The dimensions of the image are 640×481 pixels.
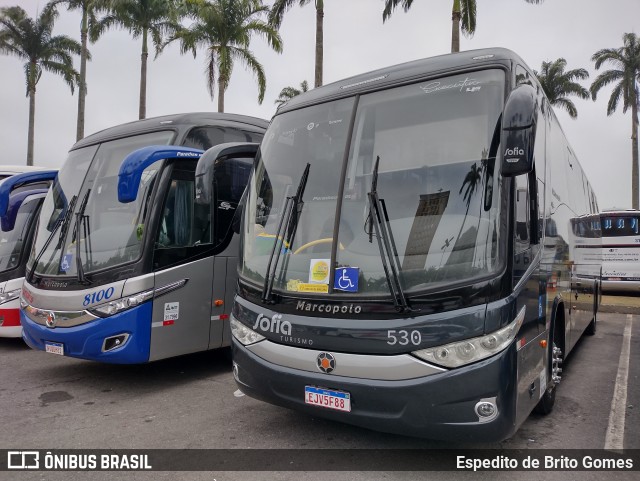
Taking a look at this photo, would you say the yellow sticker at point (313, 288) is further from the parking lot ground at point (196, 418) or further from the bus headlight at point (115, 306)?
the bus headlight at point (115, 306)

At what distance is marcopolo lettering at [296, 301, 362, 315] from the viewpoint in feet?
12.6

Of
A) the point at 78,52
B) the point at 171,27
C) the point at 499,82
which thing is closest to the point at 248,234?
the point at 499,82

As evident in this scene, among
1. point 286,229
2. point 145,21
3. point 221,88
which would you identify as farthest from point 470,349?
point 145,21

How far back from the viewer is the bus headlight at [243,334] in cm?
438

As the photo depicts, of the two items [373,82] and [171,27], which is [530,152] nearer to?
[373,82]

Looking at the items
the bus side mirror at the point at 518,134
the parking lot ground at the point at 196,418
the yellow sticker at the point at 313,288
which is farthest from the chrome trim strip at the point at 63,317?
the bus side mirror at the point at 518,134

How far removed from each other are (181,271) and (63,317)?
1.36 meters

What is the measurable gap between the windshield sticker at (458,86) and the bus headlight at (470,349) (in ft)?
6.00

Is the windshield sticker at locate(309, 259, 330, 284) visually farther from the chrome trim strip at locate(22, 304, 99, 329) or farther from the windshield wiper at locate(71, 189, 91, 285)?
the windshield wiper at locate(71, 189, 91, 285)

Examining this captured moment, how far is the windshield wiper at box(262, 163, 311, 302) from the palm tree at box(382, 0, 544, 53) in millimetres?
12293

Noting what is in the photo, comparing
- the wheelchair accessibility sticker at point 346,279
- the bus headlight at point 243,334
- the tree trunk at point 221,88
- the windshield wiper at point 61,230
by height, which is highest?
the tree trunk at point 221,88

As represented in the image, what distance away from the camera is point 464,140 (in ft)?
13.1

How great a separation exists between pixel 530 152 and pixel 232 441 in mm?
3251

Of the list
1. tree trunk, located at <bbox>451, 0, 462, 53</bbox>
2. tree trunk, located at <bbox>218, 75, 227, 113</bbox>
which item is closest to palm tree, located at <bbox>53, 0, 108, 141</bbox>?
tree trunk, located at <bbox>218, 75, 227, 113</bbox>
